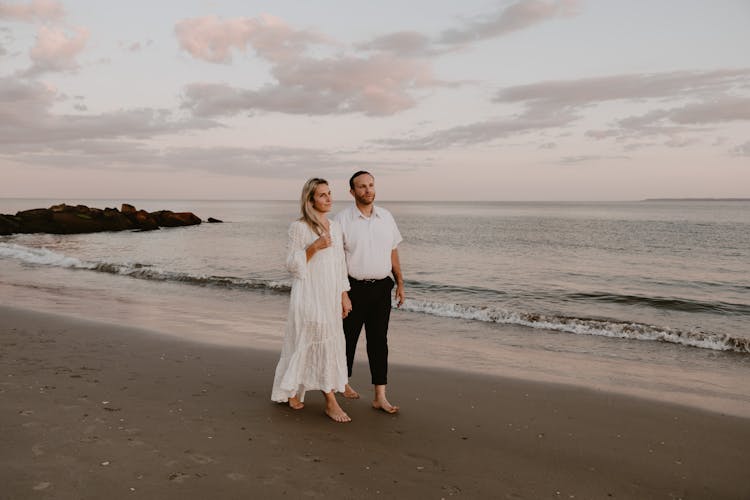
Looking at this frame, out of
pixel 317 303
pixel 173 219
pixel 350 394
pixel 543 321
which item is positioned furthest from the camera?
pixel 173 219

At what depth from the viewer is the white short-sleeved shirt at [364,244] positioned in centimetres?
482

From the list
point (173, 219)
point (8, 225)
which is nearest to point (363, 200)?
point (8, 225)

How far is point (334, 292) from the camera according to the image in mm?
4637

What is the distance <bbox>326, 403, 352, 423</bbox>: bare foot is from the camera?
465cm

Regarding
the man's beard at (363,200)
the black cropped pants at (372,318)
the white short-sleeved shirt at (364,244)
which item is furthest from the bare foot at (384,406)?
the man's beard at (363,200)

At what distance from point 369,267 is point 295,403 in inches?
55.9

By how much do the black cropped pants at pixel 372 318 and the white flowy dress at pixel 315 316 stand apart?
219 millimetres

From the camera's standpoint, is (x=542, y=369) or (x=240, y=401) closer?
(x=240, y=401)

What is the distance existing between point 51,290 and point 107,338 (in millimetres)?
7191

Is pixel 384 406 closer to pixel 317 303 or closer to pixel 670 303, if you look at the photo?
pixel 317 303

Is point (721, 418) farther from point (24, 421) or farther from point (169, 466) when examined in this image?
point (24, 421)

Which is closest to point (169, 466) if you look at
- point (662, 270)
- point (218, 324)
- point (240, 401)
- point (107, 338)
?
point (240, 401)

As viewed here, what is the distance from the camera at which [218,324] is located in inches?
380

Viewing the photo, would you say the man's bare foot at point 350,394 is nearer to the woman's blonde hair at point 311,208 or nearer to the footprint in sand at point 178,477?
the woman's blonde hair at point 311,208
